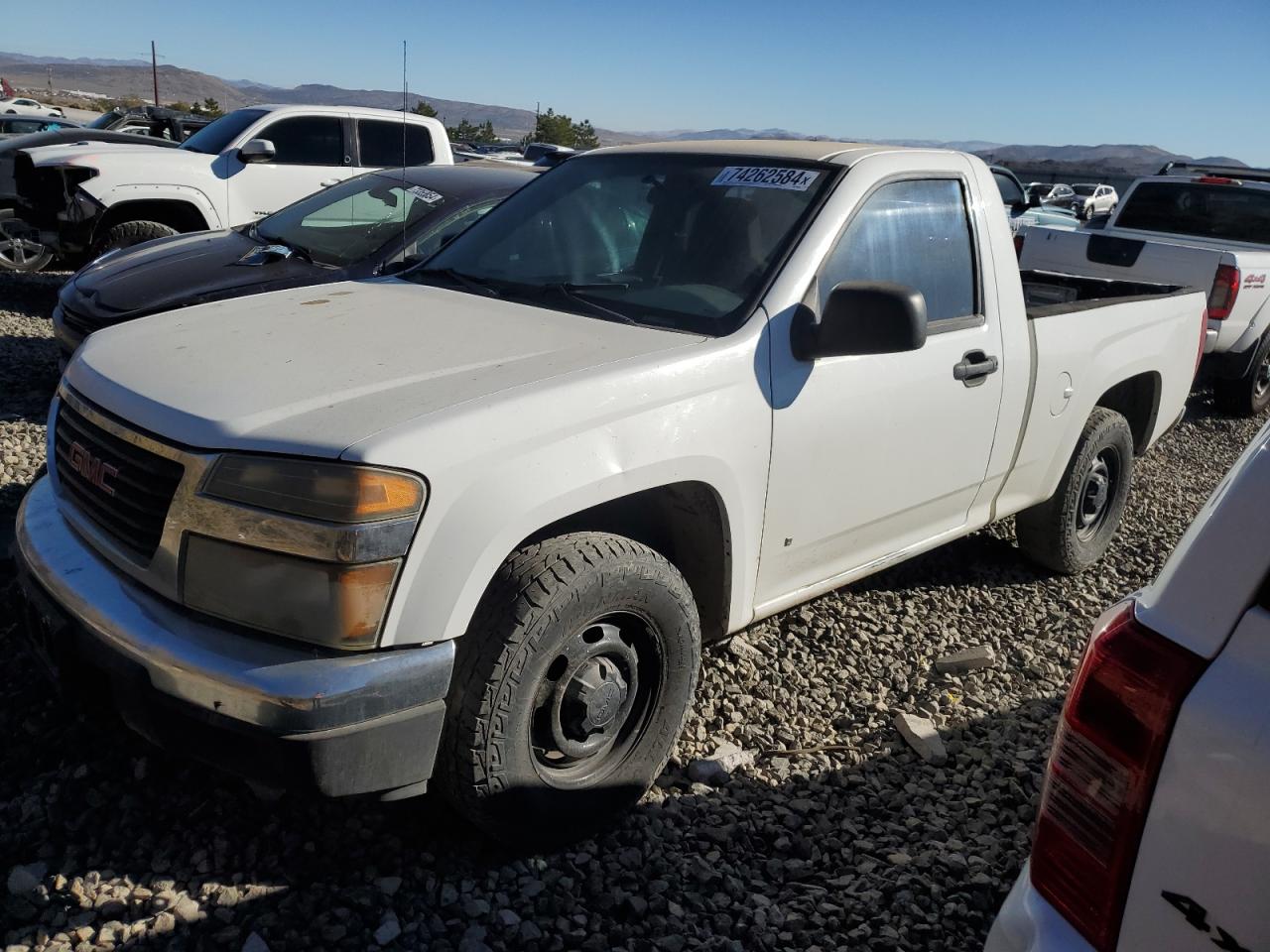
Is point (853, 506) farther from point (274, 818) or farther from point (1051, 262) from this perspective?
point (1051, 262)

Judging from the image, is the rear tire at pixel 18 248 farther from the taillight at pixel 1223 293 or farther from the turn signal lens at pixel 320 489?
the taillight at pixel 1223 293

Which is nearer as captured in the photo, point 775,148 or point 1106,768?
point 1106,768

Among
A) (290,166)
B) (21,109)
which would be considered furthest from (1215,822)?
(21,109)

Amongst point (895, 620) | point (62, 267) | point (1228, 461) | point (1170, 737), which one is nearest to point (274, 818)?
point (1170, 737)

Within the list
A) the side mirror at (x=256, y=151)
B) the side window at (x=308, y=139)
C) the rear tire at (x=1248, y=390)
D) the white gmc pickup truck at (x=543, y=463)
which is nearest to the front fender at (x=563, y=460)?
the white gmc pickup truck at (x=543, y=463)

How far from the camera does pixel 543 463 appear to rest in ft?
7.72

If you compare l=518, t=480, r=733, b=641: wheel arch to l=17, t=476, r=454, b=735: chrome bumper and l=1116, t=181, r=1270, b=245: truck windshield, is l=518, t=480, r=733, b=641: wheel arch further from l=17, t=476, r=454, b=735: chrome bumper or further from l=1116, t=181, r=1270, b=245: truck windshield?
l=1116, t=181, r=1270, b=245: truck windshield

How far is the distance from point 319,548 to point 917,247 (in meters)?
2.34

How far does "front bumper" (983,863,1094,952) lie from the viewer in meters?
1.42

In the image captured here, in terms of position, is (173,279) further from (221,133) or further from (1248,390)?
(1248,390)

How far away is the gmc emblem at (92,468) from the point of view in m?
2.44

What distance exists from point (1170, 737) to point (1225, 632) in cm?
15

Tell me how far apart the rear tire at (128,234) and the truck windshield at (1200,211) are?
28.7ft

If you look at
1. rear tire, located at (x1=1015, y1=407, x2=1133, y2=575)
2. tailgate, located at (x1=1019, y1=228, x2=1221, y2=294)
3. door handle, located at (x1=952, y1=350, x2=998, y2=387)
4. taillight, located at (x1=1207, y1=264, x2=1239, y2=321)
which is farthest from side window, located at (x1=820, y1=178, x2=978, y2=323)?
taillight, located at (x1=1207, y1=264, x2=1239, y2=321)
